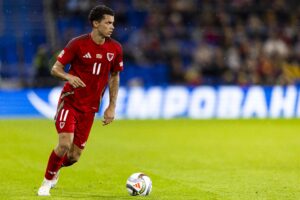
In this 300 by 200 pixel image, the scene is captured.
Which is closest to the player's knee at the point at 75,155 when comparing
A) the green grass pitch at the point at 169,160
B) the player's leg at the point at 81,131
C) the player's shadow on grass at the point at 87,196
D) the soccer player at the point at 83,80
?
the player's leg at the point at 81,131

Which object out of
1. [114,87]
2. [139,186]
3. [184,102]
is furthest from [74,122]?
[184,102]

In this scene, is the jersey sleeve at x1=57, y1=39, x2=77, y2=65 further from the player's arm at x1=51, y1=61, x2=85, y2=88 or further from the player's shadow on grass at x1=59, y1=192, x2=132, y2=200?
the player's shadow on grass at x1=59, y1=192, x2=132, y2=200

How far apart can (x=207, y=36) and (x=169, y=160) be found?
13.8 meters

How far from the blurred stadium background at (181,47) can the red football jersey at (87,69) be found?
14.2 metres

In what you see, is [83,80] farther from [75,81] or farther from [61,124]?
[61,124]

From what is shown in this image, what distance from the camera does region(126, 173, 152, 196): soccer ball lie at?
9820 millimetres

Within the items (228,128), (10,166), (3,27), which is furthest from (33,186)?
(3,27)

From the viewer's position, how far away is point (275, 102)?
24672 mm

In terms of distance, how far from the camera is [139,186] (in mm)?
9812

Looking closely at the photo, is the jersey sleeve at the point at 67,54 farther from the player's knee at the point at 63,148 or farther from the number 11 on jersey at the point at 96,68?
the player's knee at the point at 63,148

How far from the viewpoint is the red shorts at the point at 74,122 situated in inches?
386

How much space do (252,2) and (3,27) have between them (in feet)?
28.6

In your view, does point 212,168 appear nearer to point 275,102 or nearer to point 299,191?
point 299,191

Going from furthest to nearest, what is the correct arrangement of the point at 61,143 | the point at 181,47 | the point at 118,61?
1. the point at 181,47
2. the point at 118,61
3. the point at 61,143
